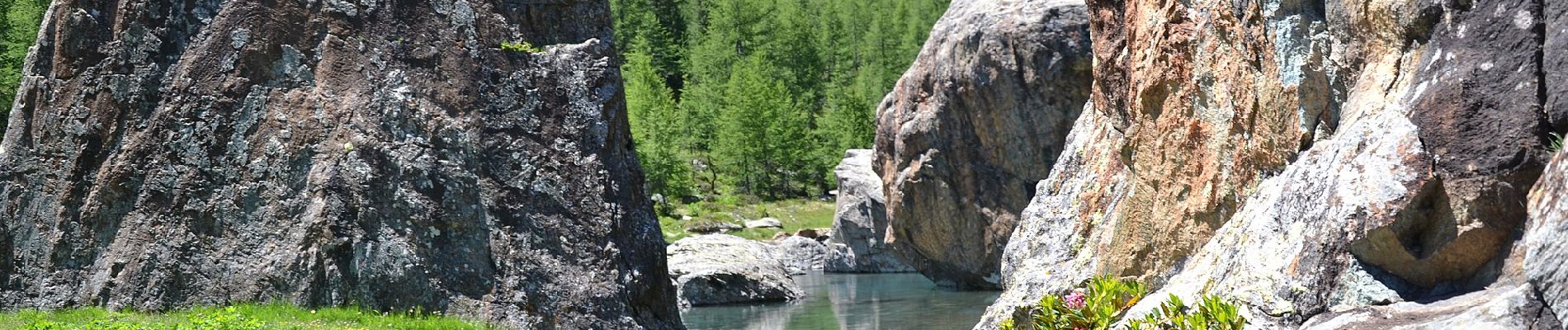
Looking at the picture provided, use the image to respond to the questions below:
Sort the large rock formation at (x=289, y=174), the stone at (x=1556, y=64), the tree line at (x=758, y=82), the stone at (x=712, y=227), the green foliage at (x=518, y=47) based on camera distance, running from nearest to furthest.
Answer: the stone at (x=1556, y=64) < the large rock formation at (x=289, y=174) < the green foliage at (x=518, y=47) < the stone at (x=712, y=227) < the tree line at (x=758, y=82)

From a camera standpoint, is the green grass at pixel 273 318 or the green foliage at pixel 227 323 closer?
the green foliage at pixel 227 323

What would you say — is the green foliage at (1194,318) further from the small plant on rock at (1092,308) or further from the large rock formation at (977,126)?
the large rock formation at (977,126)

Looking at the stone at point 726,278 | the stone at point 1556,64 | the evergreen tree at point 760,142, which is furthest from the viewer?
the evergreen tree at point 760,142

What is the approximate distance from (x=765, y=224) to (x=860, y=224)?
18448 millimetres

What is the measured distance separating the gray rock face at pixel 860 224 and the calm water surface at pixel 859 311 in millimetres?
4418

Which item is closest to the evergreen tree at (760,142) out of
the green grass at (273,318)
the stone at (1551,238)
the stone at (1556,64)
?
the green grass at (273,318)

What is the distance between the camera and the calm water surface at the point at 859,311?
31.9 m

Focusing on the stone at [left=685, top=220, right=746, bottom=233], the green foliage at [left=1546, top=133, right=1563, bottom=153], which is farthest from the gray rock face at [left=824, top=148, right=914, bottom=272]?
the green foliage at [left=1546, top=133, right=1563, bottom=153]

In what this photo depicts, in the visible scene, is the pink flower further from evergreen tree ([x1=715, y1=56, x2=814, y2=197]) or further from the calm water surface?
evergreen tree ([x1=715, y1=56, x2=814, y2=197])

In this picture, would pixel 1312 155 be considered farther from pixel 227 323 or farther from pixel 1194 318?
pixel 227 323

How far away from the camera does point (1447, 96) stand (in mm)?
9953

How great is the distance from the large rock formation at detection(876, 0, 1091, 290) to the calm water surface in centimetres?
162

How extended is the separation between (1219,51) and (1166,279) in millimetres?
3030

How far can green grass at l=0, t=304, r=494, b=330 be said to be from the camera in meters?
17.8
